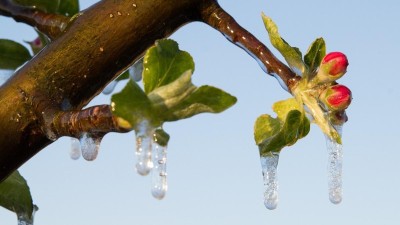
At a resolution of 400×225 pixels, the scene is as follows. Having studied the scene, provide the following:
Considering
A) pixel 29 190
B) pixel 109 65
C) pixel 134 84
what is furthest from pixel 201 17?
pixel 29 190

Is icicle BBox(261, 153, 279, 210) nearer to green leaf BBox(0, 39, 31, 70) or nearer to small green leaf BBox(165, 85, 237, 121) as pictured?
small green leaf BBox(165, 85, 237, 121)

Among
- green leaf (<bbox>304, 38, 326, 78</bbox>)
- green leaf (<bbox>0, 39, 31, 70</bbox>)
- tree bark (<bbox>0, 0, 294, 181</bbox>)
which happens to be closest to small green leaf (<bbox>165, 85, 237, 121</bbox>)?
tree bark (<bbox>0, 0, 294, 181</bbox>)

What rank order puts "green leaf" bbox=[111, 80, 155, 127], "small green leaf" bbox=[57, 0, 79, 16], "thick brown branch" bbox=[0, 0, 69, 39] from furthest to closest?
1. "small green leaf" bbox=[57, 0, 79, 16]
2. "thick brown branch" bbox=[0, 0, 69, 39]
3. "green leaf" bbox=[111, 80, 155, 127]

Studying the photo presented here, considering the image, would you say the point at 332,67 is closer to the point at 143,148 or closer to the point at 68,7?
the point at 143,148

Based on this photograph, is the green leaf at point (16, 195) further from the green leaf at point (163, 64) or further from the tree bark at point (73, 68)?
the green leaf at point (163, 64)

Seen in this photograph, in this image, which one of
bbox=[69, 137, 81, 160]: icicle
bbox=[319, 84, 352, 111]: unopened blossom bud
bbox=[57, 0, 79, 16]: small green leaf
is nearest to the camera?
bbox=[319, 84, 352, 111]: unopened blossom bud

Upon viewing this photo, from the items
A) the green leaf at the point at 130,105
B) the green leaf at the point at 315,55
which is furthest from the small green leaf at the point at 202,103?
the green leaf at the point at 315,55
